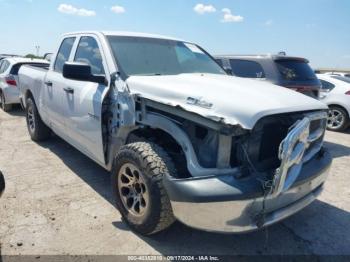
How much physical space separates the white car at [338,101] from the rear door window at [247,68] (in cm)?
311

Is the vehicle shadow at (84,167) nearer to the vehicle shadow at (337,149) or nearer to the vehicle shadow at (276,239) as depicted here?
the vehicle shadow at (276,239)

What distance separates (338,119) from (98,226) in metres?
7.54

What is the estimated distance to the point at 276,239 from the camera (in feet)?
11.0

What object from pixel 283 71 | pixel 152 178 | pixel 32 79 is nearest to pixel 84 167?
pixel 32 79

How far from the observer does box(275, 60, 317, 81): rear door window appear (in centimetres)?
661

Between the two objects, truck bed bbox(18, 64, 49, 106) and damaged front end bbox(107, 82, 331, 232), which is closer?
damaged front end bbox(107, 82, 331, 232)

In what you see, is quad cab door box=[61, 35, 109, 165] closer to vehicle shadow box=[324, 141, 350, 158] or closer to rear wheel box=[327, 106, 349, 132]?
vehicle shadow box=[324, 141, 350, 158]

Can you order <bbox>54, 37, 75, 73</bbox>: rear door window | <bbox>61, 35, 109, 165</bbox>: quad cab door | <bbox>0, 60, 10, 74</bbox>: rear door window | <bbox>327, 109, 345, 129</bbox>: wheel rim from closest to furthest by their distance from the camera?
<bbox>61, 35, 109, 165</bbox>: quad cab door → <bbox>54, 37, 75, 73</bbox>: rear door window → <bbox>327, 109, 345, 129</bbox>: wheel rim → <bbox>0, 60, 10, 74</bbox>: rear door window

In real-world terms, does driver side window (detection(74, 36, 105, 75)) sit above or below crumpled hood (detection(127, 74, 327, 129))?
above

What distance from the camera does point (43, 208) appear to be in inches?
150

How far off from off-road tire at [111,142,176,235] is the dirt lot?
0.76 ft

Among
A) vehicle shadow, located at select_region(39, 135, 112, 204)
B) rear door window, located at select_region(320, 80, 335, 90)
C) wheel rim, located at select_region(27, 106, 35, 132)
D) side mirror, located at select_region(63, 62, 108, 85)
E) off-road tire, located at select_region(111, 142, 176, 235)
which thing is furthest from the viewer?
rear door window, located at select_region(320, 80, 335, 90)

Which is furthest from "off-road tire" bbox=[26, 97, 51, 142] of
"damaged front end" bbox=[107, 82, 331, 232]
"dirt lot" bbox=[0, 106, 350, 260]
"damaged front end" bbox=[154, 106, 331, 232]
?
"damaged front end" bbox=[154, 106, 331, 232]

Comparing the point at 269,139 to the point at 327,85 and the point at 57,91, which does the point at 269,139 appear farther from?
the point at 327,85
